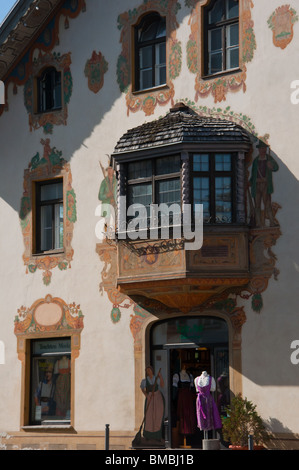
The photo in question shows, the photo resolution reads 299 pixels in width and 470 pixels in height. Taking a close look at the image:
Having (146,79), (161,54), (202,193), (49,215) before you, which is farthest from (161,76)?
(49,215)

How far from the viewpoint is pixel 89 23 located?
→ 31.8 m

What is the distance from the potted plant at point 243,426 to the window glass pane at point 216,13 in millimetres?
10014

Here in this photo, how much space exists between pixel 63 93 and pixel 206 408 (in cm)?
1017

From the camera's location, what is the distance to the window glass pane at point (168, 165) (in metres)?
28.4

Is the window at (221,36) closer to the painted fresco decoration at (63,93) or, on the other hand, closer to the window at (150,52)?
the window at (150,52)

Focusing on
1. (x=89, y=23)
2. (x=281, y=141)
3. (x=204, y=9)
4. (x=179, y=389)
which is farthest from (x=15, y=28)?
(x=179, y=389)

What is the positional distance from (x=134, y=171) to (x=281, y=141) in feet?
12.8

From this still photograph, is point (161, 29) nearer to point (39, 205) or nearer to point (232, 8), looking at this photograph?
point (232, 8)

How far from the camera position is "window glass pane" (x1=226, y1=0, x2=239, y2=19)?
96.4ft

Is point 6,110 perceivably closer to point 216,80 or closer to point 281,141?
point 216,80

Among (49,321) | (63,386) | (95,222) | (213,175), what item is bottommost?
(63,386)

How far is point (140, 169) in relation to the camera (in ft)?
95.4

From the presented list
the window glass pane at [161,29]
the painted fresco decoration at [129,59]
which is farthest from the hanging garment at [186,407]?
the window glass pane at [161,29]

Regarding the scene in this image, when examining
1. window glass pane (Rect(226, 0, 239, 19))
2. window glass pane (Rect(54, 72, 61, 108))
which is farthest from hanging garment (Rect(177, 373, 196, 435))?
window glass pane (Rect(226, 0, 239, 19))
